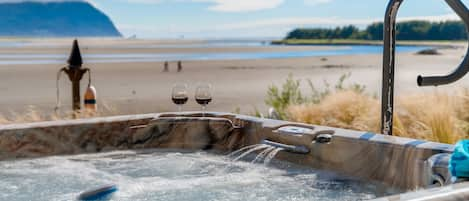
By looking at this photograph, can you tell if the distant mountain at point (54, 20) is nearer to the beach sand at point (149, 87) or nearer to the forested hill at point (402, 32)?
the forested hill at point (402, 32)

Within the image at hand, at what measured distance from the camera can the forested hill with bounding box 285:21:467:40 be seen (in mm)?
52622

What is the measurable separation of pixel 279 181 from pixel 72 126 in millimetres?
1391

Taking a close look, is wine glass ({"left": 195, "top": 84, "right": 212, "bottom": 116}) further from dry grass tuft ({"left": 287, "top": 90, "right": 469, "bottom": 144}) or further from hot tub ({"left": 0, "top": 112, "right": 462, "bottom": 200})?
dry grass tuft ({"left": 287, "top": 90, "right": 469, "bottom": 144})

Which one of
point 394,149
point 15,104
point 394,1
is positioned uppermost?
point 394,1

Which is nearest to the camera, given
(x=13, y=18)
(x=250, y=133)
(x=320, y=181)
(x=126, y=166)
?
(x=320, y=181)

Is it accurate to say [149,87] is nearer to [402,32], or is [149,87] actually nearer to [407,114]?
[407,114]

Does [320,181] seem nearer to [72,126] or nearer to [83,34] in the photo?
[72,126]

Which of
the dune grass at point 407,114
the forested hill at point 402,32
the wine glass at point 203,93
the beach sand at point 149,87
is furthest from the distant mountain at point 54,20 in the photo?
the wine glass at point 203,93

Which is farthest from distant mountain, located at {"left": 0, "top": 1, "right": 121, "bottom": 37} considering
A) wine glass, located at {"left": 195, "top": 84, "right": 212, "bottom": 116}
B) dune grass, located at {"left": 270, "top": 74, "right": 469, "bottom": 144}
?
wine glass, located at {"left": 195, "top": 84, "right": 212, "bottom": 116}

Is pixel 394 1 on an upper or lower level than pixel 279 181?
upper

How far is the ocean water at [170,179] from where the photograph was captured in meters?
2.95

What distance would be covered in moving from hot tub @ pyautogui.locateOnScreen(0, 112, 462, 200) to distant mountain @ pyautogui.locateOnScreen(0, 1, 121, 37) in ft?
331

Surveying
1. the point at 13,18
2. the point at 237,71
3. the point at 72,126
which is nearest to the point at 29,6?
the point at 13,18

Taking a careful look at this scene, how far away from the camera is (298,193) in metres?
2.99
